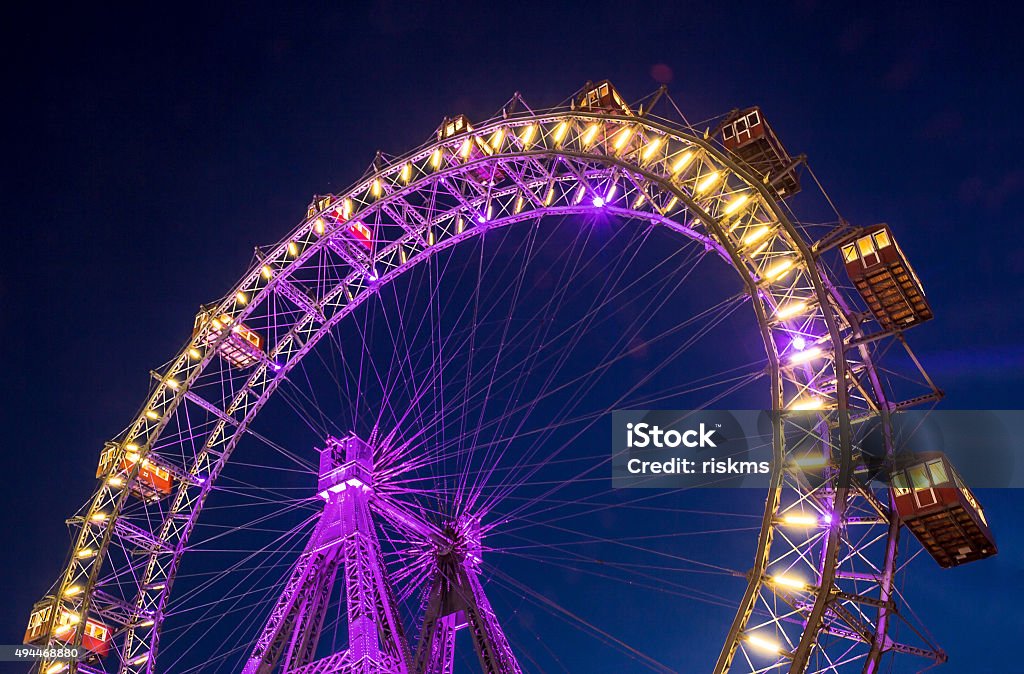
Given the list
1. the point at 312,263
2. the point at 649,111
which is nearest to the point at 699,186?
the point at 649,111

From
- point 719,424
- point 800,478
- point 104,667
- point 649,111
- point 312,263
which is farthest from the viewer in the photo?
point 312,263

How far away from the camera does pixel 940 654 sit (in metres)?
16.2

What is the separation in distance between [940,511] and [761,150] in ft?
27.7

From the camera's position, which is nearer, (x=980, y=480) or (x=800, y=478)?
(x=800, y=478)

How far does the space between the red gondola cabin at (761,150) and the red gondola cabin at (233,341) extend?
14911 mm

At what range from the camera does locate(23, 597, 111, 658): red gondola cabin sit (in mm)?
24953

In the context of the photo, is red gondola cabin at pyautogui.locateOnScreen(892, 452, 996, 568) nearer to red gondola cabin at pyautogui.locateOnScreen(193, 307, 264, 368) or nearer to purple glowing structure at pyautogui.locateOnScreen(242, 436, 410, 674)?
purple glowing structure at pyautogui.locateOnScreen(242, 436, 410, 674)

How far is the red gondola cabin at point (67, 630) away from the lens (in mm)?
24953

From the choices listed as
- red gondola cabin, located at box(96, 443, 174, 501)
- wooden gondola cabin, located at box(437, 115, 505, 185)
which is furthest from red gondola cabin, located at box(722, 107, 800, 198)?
red gondola cabin, located at box(96, 443, 174, 501)

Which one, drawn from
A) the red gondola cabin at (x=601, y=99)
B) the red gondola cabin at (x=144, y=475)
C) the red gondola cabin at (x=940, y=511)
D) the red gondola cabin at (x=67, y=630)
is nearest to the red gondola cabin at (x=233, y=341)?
the red gondola cabin at (x=144, y=475)

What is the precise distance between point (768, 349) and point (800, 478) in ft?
8.29

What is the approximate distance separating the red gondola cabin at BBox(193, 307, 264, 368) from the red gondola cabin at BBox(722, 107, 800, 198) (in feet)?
48.9

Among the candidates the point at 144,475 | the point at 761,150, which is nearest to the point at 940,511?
the point at 761,150

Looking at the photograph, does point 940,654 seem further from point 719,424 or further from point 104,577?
point 104,577
